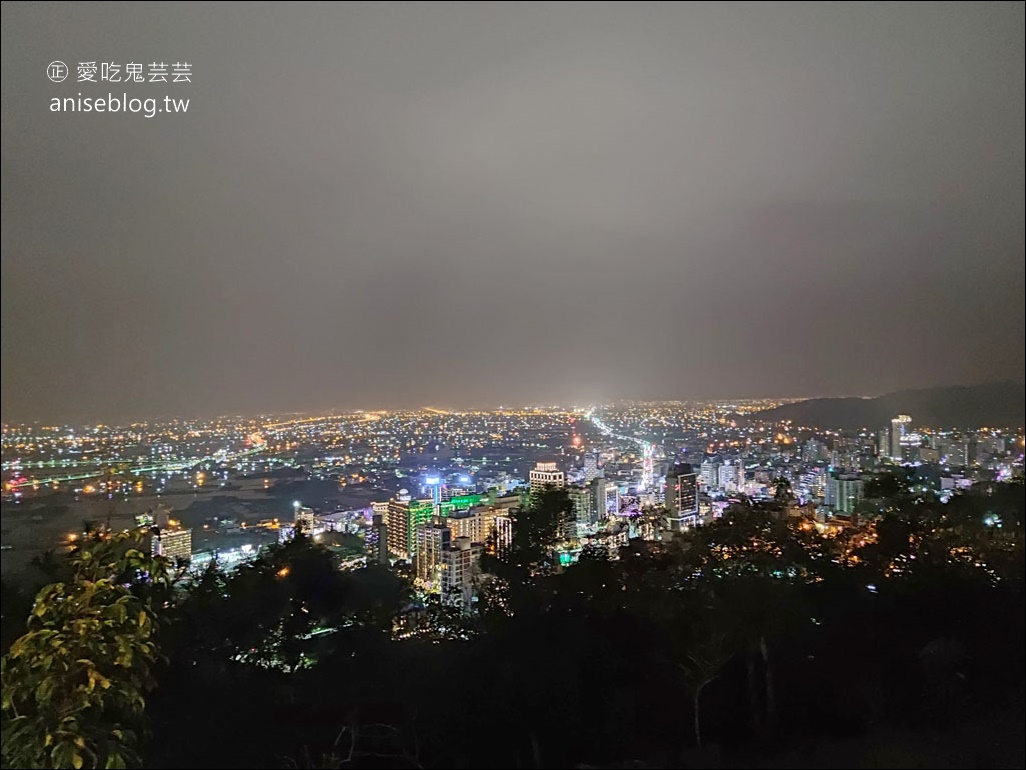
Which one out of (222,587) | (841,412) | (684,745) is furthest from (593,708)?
(841,412)

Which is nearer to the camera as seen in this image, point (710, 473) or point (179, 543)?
point (179, 543)

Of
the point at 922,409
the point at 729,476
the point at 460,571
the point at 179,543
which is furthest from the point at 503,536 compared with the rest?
the point at 922,409

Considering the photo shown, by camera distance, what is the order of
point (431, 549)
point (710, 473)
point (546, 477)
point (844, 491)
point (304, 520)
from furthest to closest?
point (710, 473) < point (844, 491) < point (546, 477) < point (431, 549) < point (304, 520)

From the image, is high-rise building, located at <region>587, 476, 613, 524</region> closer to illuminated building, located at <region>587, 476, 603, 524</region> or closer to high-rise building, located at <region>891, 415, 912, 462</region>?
illuminated building, located at <region>587, 476, 603, 524</region>

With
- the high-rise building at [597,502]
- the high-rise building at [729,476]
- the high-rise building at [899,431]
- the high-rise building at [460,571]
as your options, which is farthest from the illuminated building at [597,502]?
the high-rise building at [899,431]

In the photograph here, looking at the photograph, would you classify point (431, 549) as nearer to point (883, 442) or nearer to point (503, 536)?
point (503, 536)

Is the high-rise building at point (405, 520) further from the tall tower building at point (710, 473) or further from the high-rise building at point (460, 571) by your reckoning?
the tall tower building at point (710, 473)
